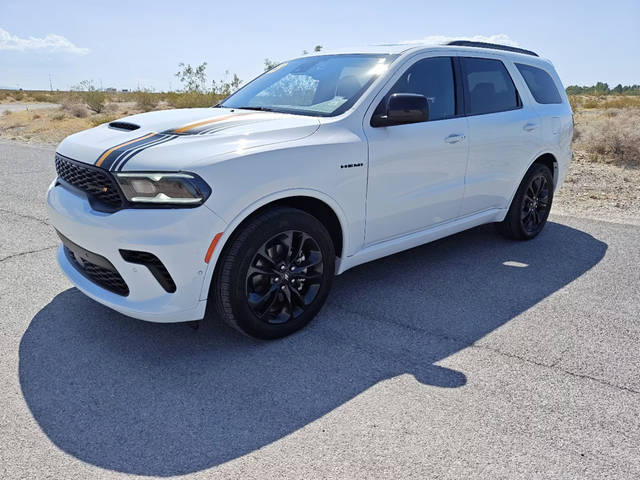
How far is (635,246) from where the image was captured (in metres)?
5.68

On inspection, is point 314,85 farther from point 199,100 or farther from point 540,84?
point 199,100

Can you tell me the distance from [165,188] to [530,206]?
402 cm

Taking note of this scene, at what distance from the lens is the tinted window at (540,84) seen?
541 centimetres

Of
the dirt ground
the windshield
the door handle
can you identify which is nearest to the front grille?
the windshield

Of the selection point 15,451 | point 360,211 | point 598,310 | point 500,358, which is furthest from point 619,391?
point 15,451

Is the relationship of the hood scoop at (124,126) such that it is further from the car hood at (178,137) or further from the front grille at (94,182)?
the front grille at (94,182)

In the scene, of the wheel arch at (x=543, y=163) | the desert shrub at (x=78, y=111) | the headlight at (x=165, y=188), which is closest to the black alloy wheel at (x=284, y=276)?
the headlight at (x=165, y=188)

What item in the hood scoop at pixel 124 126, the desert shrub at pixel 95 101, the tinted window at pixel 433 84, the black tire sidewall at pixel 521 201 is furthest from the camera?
the desert shrub at pixel 95 101

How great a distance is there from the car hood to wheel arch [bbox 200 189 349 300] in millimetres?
333

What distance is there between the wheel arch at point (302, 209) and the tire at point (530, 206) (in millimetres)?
2469

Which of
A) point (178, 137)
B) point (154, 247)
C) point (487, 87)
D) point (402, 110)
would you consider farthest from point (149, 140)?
point (487, 87)

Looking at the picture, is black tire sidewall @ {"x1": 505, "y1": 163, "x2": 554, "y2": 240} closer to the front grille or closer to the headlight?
the headlight

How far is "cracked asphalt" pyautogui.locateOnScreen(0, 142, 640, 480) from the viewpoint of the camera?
2422 millimetres

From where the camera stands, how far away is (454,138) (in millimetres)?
4324
